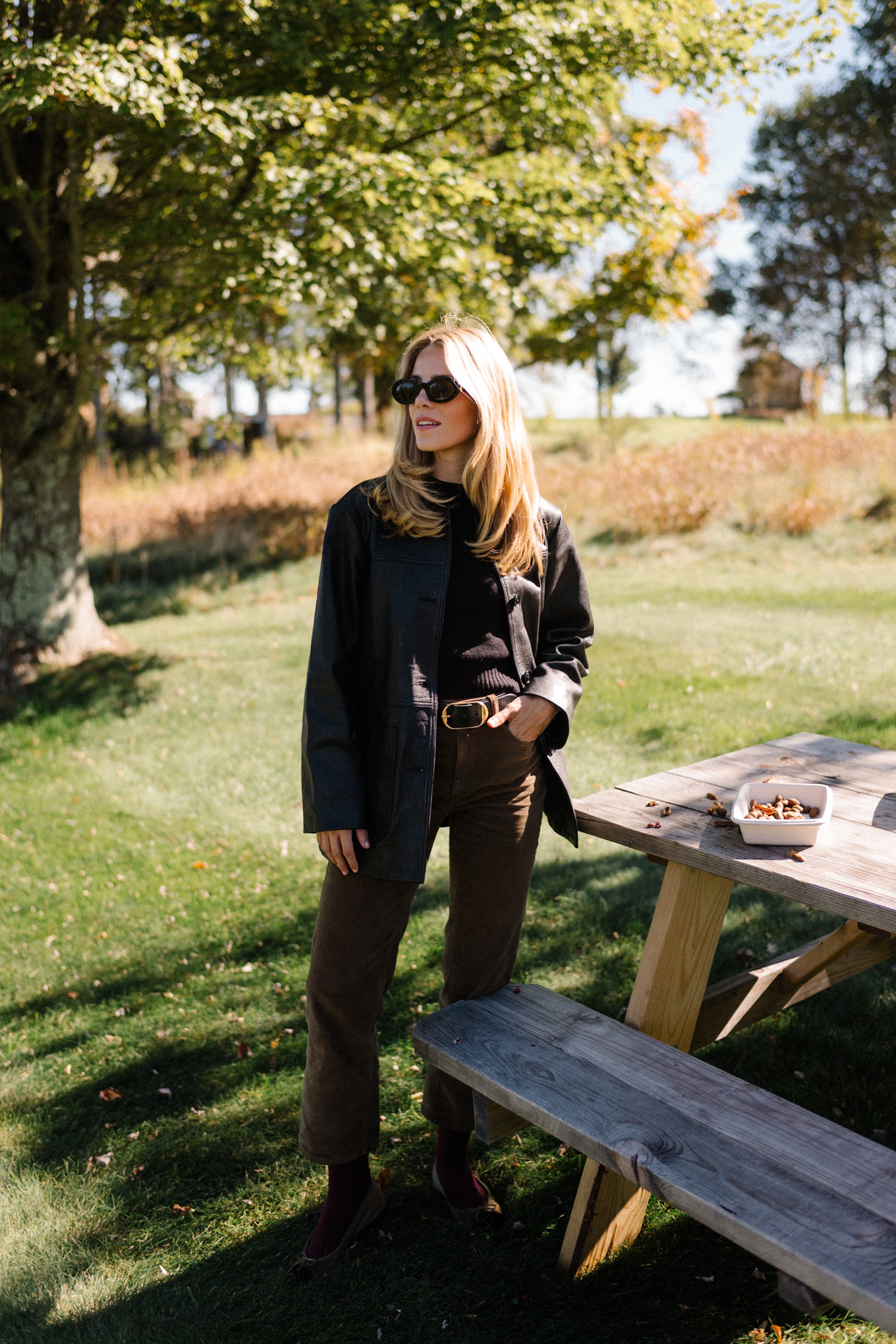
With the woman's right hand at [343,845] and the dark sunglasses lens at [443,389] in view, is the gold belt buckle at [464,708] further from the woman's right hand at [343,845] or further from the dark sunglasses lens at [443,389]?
the dark sunglasses lens at [443,389]

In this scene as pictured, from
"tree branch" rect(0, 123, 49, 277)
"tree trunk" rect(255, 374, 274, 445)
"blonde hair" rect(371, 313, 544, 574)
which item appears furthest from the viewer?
"tree trunk" rect(255, 374, 274, 445)

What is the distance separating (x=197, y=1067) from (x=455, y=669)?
6.66 ft

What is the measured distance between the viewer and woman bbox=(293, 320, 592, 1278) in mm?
2420

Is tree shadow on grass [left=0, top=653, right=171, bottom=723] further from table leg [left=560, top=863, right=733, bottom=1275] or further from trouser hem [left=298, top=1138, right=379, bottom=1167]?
table leg [left=560, top=863, right=733, bottom=1275]

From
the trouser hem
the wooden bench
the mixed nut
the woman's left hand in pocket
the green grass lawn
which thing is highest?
the woman's left hand in pocket

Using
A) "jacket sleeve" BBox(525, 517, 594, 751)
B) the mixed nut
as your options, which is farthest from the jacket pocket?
the mixed nut

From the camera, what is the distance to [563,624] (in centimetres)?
277

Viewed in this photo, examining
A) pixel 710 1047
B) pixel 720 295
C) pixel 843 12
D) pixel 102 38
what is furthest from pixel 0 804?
pixel 720 295

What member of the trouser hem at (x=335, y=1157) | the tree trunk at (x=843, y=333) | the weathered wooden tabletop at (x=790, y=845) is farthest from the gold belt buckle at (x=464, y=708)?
the tree trunk at (x=843, y=333)

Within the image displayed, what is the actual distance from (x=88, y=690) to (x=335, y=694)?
669 cm

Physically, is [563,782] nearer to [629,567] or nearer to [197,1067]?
[197,1067]

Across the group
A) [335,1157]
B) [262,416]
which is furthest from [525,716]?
[262,416]

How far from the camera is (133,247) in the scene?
329 inches

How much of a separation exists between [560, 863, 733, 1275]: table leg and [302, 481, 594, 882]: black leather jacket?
0.63 metres
